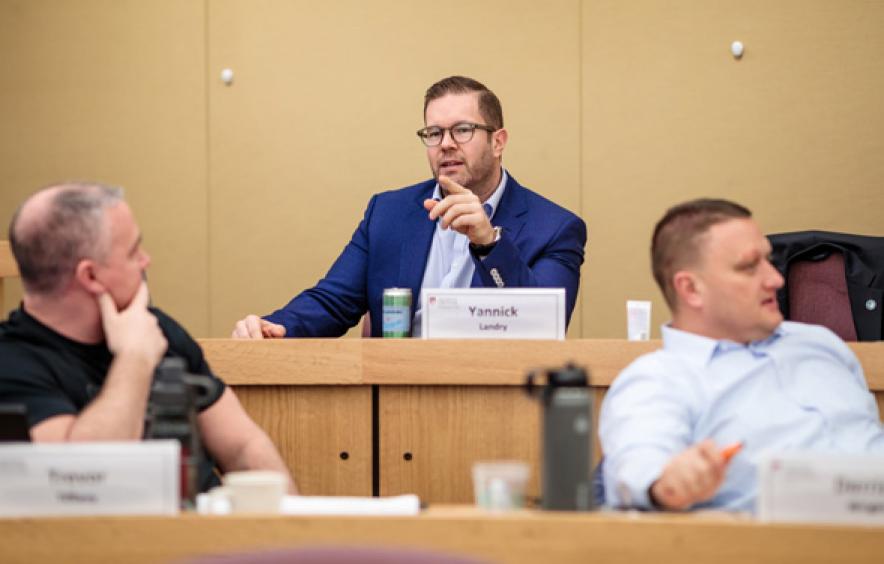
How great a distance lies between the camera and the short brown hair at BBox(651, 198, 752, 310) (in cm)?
229

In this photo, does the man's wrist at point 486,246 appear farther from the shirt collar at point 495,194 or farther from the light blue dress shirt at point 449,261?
the shirt collar at point 495,194

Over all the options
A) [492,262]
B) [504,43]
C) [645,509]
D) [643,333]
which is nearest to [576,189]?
[504,43]

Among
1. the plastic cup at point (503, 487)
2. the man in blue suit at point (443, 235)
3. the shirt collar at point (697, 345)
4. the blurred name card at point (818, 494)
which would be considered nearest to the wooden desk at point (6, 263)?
the man in blue suit at point (443, 235)

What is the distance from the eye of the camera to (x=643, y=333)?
290 centimetres

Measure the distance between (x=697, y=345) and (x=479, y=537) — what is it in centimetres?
75

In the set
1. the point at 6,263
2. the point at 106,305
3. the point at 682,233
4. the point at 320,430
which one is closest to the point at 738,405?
the point at 682,233

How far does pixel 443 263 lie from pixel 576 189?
1064 mm

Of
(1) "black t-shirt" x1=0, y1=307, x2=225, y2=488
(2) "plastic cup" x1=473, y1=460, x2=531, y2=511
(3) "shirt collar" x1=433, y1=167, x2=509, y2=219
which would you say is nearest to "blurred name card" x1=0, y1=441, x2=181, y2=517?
(1) "black t-shirt" x1=0, y1=307, x2=225, y2=488

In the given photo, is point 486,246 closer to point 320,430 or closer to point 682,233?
point 320,430

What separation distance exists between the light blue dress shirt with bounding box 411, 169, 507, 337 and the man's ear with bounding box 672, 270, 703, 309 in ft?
3.99

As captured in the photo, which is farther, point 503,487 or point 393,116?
point 393,116

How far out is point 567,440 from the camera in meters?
1.70

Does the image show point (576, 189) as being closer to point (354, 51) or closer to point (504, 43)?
point (504, 43)

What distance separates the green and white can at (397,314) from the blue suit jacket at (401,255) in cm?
41
